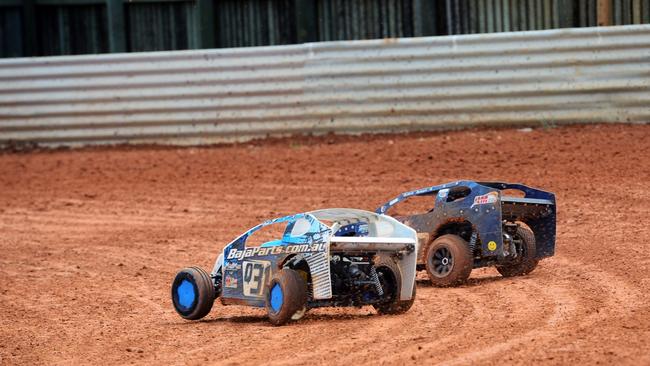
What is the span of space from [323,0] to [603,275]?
1131 cm

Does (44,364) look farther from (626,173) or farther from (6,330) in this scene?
(626,173)

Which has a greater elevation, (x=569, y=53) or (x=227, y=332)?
(x=569, y=53)

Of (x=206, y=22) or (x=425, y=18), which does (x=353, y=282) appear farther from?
(x=206, y=22)

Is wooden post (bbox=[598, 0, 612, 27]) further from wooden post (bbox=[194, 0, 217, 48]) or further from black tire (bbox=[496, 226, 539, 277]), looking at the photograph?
black tire (bbox=[496, 226, 539, 277])

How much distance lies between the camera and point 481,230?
38.0 ft

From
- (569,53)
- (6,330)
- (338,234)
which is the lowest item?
(6,330)

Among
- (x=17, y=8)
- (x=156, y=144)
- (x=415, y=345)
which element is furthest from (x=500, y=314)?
(x=17, y=8)

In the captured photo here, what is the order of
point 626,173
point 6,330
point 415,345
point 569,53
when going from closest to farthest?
point 415,345 < point 6,330 < point 626,173 < point 569,53

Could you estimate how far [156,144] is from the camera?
20.3 meters

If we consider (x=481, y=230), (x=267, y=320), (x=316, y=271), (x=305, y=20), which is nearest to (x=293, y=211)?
(x=481, y=230)

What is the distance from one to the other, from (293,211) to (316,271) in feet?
22.9

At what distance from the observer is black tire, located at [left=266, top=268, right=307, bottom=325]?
9.62 m

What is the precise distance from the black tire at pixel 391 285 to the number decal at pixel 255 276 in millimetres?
931

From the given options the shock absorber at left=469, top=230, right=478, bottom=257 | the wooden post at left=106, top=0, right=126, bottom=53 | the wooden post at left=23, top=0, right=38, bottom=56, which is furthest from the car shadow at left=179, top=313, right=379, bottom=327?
the wooden post at left=23, top=0, right=38, bottom=56
